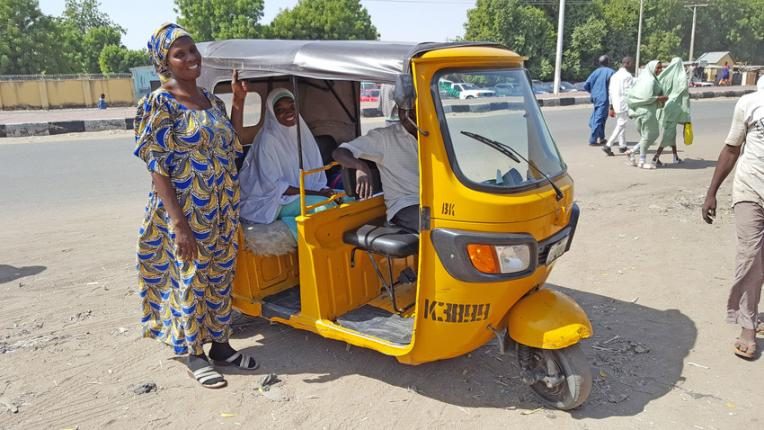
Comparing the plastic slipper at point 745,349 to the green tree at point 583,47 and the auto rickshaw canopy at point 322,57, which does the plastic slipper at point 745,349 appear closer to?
the auto rickshaw canopy at point 322,57

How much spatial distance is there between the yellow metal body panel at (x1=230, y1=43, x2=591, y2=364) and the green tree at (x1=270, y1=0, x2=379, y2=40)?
4338 centimetres

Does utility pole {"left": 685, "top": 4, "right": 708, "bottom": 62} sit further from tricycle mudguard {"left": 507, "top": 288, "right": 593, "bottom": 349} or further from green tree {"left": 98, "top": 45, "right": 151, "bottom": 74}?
tricycle mudguard {"left": 507, "top": 288, "right": 593, "bottom": 349}

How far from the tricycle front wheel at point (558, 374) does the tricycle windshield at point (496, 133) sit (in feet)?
3.00

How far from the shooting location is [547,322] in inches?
125

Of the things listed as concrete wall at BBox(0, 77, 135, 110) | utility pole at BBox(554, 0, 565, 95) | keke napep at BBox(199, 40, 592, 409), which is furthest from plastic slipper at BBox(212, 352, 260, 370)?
concrete wall at BBox(0, 77, 135, 110)

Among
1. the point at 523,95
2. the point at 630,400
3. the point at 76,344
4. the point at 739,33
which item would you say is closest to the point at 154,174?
the point at 76,344

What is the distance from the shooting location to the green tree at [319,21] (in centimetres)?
4512

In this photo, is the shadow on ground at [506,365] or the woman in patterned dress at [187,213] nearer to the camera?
the woman in patterned dress at [187,213]

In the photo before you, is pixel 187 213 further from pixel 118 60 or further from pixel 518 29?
pixel 118 60

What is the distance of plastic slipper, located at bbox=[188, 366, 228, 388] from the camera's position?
3588 millimetres

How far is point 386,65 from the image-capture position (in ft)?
9.95

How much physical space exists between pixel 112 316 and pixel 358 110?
259 centimetres

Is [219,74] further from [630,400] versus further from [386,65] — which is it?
[630,400]

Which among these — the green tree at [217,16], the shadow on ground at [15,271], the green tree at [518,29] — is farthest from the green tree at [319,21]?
the shadow on ground at [15,271]
